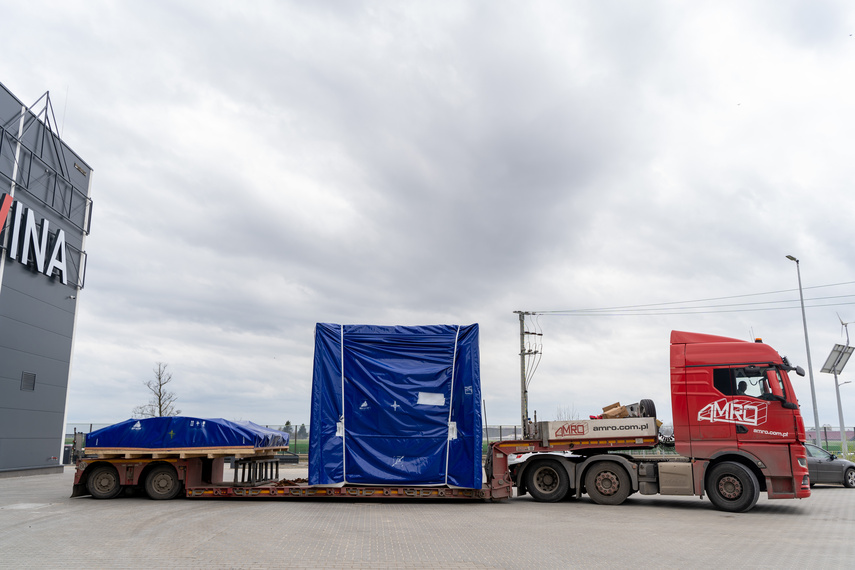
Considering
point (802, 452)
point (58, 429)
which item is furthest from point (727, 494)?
point (58, 429)

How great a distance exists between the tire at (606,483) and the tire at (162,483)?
964 cm

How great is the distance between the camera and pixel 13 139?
22016 mm

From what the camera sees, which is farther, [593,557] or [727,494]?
[727,494]

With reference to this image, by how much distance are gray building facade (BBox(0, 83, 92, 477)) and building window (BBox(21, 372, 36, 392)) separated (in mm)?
36

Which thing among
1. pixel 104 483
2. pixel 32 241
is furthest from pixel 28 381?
pixel 104 483

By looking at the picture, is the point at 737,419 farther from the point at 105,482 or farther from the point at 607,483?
the point at 105,482

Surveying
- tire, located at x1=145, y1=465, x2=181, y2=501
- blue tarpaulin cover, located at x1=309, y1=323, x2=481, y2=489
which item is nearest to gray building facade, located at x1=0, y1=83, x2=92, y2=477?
tire, located at x1=145, y1=465, x2=181, y2=501

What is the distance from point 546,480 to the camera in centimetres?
1507

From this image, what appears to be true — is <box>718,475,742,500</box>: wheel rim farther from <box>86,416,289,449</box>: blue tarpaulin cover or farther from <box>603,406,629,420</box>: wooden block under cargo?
<box>86,416,289,449</box>: blue tarpaulin cover

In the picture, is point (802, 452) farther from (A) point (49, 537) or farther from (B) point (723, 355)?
(A) point (49, 537)

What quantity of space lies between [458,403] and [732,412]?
5.91 metres

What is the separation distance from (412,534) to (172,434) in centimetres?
726

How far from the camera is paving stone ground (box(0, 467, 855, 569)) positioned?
26.2 ft

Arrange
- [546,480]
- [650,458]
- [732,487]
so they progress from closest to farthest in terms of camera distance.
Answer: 1. [732,487]
2. [650,458]
3. [546,480]
